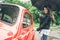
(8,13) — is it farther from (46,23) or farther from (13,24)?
(46,23)

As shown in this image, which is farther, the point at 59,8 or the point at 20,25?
the point at 59,8

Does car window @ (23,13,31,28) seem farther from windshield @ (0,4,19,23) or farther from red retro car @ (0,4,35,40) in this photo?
windshield @ (0,4,19,23)

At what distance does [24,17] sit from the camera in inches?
292

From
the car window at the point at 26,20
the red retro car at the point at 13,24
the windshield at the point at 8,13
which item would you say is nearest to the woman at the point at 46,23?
the car window at the point at 26,20

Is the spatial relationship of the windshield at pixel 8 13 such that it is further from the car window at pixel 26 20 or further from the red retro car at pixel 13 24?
the car window at pixel 26 20

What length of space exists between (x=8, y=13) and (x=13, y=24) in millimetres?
777

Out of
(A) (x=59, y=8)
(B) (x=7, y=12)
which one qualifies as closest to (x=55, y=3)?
(A) (x=59, y=8)

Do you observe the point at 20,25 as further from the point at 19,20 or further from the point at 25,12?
the point at 25,12

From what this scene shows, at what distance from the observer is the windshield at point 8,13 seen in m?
7.20

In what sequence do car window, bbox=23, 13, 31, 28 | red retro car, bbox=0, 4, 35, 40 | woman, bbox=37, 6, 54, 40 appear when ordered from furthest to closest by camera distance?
woman, bbox=37, 6, 54, 40
car window, bbox=23, 13, 31, 28
red retro car, bbox=0, 4, 35, 40

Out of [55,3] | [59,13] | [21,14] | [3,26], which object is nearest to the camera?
[3,26]

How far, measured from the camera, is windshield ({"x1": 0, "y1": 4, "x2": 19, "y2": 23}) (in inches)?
283

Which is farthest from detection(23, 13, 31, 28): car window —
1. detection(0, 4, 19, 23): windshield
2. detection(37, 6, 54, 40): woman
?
detection(37, 6, 54, 40): woman

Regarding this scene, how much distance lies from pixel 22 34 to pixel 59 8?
18705 mm
